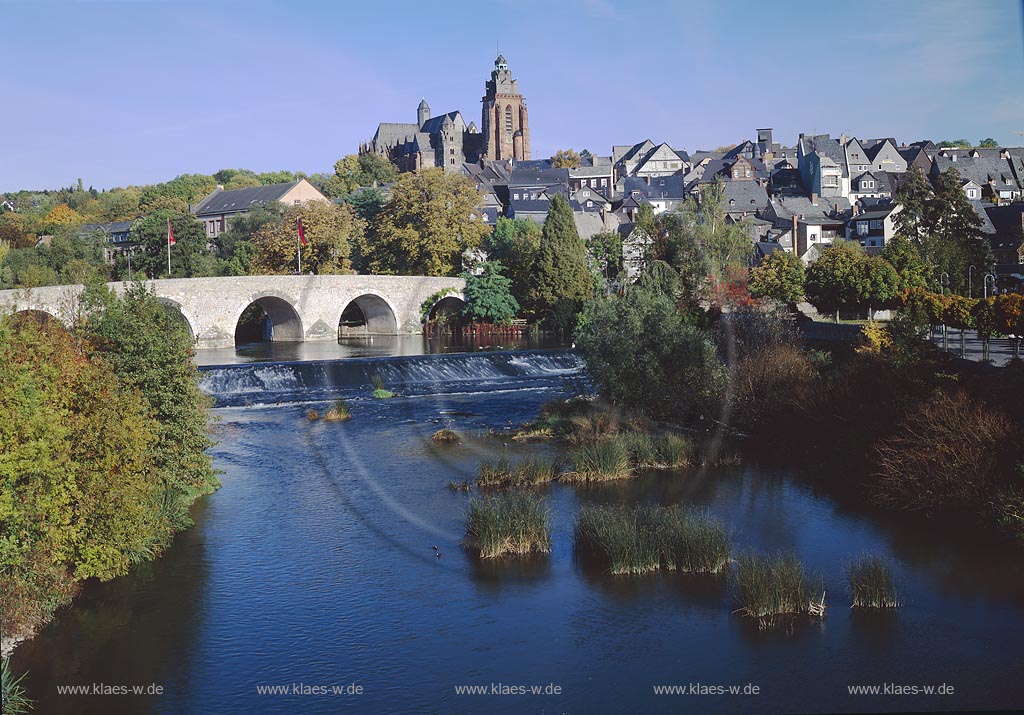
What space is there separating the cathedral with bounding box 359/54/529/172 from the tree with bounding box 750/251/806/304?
279 feet

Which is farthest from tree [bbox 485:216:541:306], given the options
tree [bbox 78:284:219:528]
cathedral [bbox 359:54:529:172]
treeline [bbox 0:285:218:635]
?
cathedral [bbox 359:54:529:172]

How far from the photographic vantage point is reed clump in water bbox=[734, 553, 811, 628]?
12.6 m

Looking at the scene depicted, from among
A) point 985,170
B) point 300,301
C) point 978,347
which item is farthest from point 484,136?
point 978,347

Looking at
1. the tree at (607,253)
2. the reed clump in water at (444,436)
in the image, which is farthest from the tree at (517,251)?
the reed clump in water at (444,436)

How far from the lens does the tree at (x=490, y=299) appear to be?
53594mm

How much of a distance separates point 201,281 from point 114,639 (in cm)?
3663

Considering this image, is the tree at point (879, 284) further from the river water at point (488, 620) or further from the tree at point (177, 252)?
the tree at point (177, 252)

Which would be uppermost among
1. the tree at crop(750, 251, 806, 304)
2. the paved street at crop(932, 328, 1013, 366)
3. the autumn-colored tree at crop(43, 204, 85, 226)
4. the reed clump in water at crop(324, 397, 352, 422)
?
the autumn-colored tree at crop(43, 204, 85, 226)

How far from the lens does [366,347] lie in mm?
47562

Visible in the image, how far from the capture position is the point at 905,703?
1058cm

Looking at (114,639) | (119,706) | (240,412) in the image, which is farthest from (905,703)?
(240,412)

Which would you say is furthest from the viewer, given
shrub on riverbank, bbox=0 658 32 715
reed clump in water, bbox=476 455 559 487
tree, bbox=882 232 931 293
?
tree, bbox=882 232 931 293

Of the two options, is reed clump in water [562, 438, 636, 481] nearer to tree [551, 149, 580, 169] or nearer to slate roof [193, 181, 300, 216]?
slate roof [193, 181, 300, 216]

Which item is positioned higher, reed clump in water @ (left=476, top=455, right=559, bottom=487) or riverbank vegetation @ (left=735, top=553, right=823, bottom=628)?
reed clump in water @ (left=476, top=455, right=559, bottom=487)
